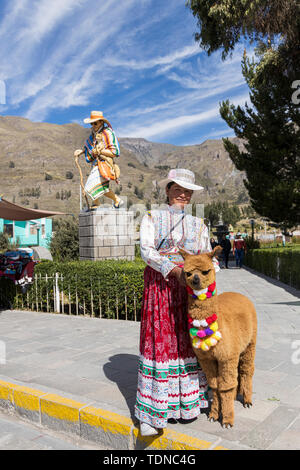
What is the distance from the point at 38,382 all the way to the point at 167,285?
2.03m

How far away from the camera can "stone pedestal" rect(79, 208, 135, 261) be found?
979 centimetres

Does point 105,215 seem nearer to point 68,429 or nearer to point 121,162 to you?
point 68,429

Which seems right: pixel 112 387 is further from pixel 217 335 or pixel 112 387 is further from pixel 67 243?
pixel 67 243

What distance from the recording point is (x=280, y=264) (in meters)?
13.4

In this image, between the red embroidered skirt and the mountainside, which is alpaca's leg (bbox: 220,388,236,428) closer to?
the red embroidered skirt

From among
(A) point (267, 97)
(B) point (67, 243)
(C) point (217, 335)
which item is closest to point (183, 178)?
(C) point (217, 335)

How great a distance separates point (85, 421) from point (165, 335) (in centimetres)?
111

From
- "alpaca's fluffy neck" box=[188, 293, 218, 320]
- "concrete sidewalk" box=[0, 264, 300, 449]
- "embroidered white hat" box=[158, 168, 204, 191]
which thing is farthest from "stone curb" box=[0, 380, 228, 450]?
"embroidered white hat" box=[158, 168, 204, 191]

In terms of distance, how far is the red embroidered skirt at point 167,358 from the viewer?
2709 mm

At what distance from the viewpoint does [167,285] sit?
2.78 metres

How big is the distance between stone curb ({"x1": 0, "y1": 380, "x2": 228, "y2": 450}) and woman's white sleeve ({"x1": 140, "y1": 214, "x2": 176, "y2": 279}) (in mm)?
1165

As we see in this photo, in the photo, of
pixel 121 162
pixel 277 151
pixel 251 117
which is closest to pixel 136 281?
pixel 277 151

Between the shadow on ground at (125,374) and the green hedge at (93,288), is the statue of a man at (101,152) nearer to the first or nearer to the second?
the green hedge at (93,288)
